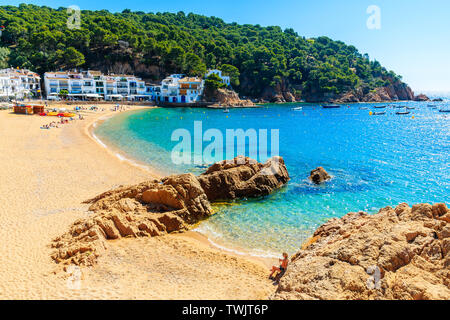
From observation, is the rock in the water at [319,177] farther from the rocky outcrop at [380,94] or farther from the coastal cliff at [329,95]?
the rocky outcrop at [380,94]

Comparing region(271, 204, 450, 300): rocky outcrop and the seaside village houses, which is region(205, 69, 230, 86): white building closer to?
the seaside village houses

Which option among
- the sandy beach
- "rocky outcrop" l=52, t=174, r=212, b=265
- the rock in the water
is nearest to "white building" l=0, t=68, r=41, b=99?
the sandy beach

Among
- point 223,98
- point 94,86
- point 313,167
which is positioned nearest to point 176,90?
point 223,98

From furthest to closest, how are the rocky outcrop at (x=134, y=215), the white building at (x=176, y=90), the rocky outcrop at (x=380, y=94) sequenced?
1. the rocky outcrop at (x=380, y=94)
2. the white building at (x=176, y=90)
3. the rocky outcrop at (x=134, y=215)

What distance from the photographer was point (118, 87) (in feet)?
303

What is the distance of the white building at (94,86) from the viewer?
8175 centimetres

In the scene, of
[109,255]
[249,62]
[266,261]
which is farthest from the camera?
[249,62]

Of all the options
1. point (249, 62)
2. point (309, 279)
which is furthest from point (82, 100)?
point (309, 279)

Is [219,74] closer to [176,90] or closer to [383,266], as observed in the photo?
[176,90]

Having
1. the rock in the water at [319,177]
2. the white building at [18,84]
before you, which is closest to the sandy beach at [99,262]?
the rock in the water at [319,177]

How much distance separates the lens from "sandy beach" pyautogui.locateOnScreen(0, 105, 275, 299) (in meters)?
9.93

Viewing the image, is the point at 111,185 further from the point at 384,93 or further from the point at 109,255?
the point at 384,93

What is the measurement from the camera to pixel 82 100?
83.6 m
